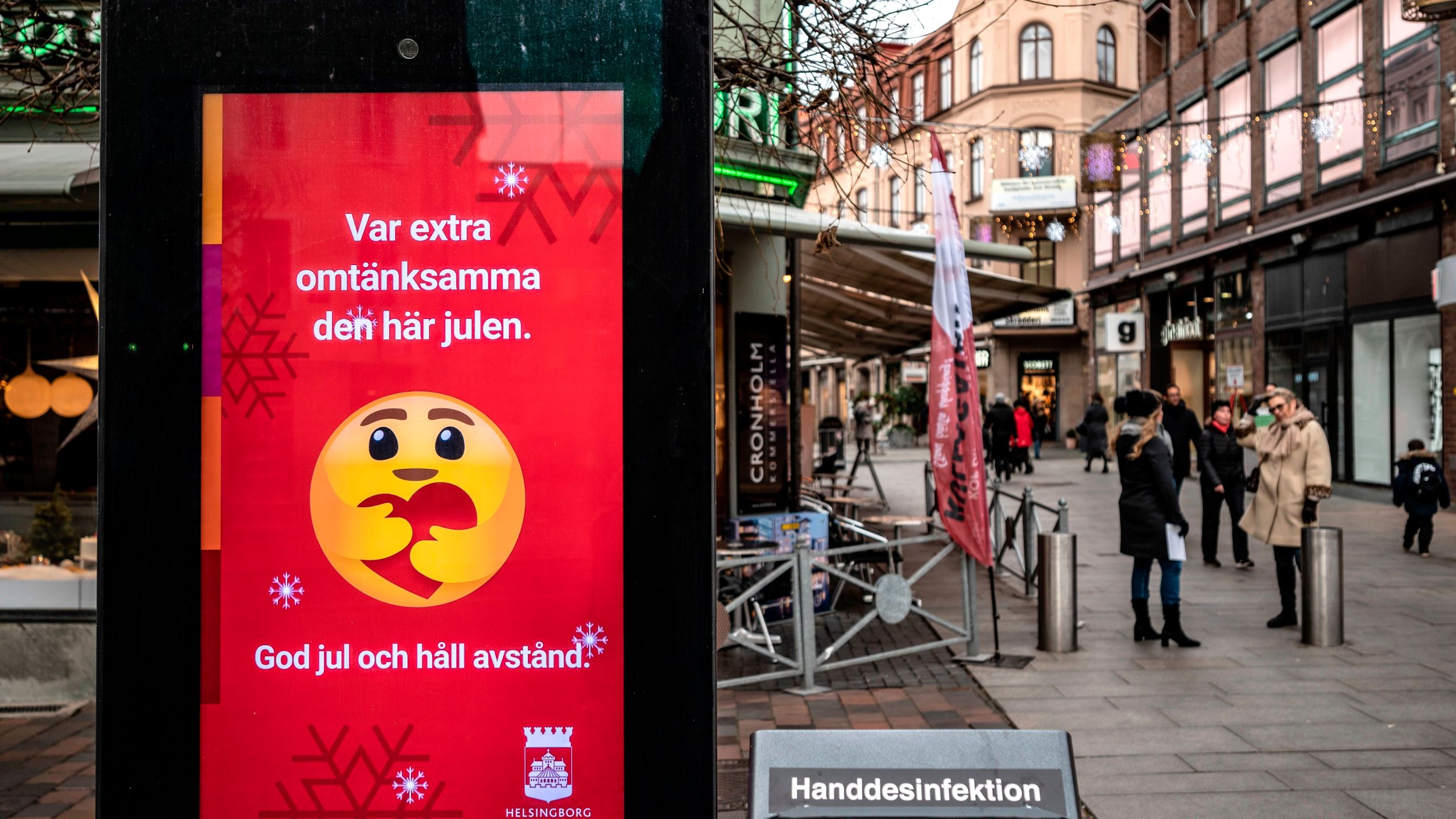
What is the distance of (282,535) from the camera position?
2.04 metres

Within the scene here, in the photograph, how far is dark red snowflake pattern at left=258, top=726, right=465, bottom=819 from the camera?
2.03 m

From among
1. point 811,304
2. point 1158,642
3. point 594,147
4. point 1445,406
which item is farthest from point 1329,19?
point 594,147

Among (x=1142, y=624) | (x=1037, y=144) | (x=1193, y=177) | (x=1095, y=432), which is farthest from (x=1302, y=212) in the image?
(x=1037, y=144)

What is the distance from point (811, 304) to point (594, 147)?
13084 millimetres

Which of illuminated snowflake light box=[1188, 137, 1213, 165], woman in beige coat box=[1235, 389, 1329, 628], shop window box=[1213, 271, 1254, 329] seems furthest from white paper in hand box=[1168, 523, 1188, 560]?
shop window box=[1213, 271, 1254, 329]

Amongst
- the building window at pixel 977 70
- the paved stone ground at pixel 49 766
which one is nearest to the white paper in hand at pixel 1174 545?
the paved stone ground at pixel 49 766

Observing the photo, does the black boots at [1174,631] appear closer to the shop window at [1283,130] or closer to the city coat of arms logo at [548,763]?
the city coat of arms logo at [548,763]

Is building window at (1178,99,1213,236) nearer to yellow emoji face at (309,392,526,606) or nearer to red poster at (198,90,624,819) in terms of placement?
red poster at (198,90,624,819)

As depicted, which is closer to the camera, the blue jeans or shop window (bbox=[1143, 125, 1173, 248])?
the blue jeans

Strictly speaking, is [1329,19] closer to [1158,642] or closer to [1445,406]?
[1445,406]

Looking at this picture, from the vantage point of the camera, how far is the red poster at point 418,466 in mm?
2027

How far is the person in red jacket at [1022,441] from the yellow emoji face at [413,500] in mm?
23606

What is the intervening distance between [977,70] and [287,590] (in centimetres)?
4318

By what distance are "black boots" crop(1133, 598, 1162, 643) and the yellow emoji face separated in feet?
22.6
